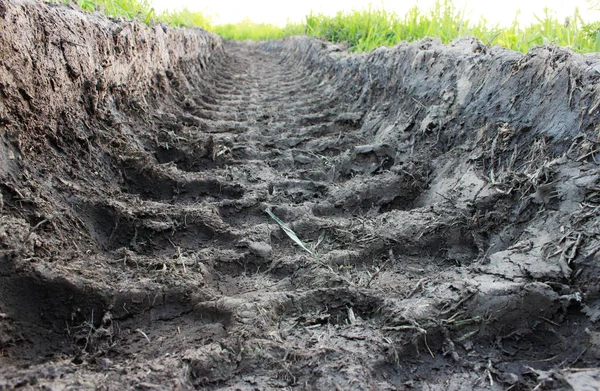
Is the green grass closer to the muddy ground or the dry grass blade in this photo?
the muddy ground

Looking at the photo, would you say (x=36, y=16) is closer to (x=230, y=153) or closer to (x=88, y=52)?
(x=88, y=52)

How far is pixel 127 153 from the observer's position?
2.40 m

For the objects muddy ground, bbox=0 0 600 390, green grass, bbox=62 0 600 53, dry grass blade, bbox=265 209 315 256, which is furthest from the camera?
green grass, bbox=62 0 600 53

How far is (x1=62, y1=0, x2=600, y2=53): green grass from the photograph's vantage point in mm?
2887

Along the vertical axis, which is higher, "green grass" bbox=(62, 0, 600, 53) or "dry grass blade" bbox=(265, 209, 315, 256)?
"green grass" bbox=(62, 0, 600, 53)

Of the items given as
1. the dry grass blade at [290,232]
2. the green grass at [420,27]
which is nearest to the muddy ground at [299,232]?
the dry grass blade at [290,232]

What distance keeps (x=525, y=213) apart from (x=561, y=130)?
395 mm

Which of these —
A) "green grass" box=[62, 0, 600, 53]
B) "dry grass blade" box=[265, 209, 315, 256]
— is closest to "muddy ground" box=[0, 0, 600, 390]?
"dry grass blade" box=[265, 209, 315, 256]

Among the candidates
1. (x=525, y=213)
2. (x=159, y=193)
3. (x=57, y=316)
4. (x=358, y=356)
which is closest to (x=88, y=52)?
(x=159, y=193)

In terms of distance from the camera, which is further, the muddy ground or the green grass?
the green grass

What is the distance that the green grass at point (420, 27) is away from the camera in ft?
9.47

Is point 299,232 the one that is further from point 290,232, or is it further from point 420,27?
point 420,27

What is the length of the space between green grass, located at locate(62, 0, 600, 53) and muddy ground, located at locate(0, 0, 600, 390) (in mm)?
565

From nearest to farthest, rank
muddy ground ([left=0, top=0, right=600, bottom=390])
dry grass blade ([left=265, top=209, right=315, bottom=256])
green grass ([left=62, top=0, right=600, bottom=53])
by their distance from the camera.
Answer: muddy ground ([left=0, top=0, right=600, bottom=390])
dry grass blade ([left=265, top=209, right=315, bottom=256])
green grass ([left=62, top=0, right=600, bottom=53])
